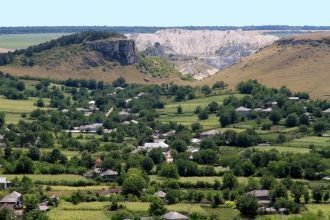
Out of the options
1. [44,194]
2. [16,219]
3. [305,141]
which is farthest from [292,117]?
[16,219]

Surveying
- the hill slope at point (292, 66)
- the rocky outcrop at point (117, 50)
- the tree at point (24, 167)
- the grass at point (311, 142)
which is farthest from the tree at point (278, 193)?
the rocky outcrop at point (117, 50)

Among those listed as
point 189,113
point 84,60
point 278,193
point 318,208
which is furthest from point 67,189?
point 84,60

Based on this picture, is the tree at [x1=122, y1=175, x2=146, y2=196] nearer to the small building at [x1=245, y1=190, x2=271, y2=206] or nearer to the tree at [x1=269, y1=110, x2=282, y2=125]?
the small building at [x1=245, y1=190, x2=271, y2=206]

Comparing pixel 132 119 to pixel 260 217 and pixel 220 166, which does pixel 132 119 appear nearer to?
pixel 220 166

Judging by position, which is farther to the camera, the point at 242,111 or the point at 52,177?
the point at 242,111

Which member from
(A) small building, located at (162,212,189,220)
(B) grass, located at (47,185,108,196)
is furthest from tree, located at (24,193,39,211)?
(A) small building, located at (162,212,189,220)

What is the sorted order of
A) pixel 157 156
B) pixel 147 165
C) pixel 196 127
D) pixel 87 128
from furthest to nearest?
pixel 87 128
pixel 196 127
pixel 157 156
pixel 147 165

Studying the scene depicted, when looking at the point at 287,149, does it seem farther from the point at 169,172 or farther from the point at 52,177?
the point at 52,177

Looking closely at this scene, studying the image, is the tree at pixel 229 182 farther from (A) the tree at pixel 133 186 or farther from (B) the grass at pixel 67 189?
(B) the grass at pixel 67 189
